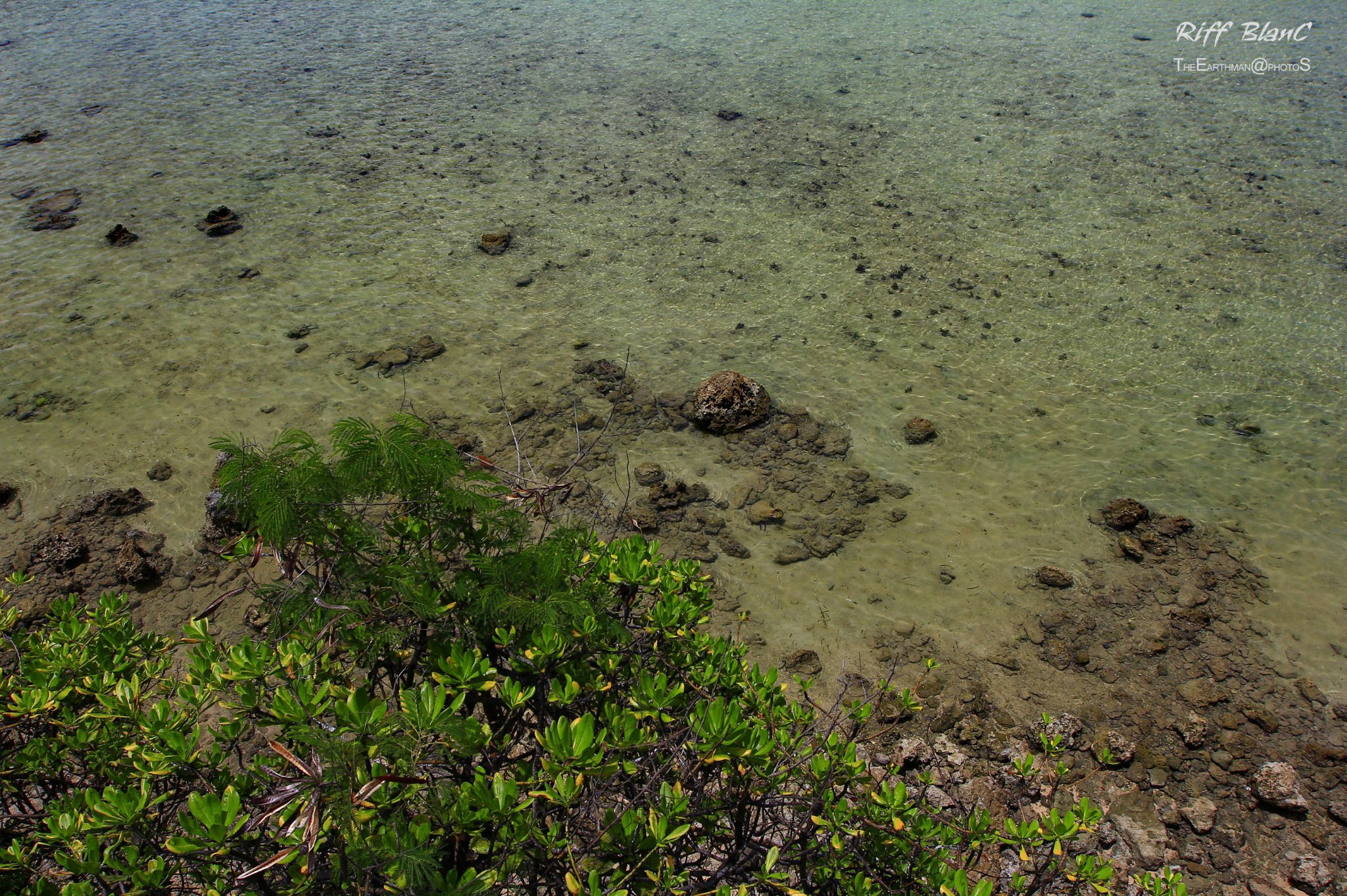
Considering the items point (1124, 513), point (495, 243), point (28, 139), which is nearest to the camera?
point (1124, 513)

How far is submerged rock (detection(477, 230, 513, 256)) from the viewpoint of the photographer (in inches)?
242

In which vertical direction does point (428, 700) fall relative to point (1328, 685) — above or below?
above

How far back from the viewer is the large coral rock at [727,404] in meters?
4.62

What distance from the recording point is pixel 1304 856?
9.48ft

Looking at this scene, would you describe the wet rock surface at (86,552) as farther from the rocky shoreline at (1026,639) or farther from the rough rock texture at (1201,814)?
the rough rock texture at (1201,814)

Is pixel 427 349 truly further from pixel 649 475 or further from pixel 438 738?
pixel 438 738

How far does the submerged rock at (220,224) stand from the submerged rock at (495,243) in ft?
6.22

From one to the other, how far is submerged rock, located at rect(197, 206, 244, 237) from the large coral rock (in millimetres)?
4080

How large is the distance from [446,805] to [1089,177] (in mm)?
7048

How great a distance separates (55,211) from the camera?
659cm

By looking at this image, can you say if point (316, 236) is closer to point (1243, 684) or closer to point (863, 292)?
point (863, 292)

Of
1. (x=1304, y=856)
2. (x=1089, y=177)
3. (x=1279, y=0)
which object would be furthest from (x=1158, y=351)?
(x=1279, y=0)

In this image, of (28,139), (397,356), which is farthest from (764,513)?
(28,139)

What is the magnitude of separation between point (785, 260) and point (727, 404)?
1858 mm
